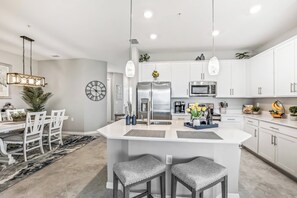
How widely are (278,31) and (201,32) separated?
5.48 feet

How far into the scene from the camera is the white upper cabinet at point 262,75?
136 inches

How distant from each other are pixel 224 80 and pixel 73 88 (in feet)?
A: 16.8

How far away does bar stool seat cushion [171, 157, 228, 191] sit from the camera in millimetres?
1383

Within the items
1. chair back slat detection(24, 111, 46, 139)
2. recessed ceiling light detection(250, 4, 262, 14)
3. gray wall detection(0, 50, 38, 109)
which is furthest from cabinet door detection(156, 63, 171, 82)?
gray wall detection(0, 50, 38, 109)

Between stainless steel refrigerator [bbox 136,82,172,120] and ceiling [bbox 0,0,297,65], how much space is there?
1139 mm

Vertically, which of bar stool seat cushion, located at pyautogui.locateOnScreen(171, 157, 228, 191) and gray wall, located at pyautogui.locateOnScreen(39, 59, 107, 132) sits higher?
gray wall, located at pyautogui.locateOnScreen(39, 59, 107, 132)

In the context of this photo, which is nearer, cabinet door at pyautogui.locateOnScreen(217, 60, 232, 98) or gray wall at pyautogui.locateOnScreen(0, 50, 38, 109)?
cabinet door at pyautogui.locateOnScreen(217, 60, 232, 98)

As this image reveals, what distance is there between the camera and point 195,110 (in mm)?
2275

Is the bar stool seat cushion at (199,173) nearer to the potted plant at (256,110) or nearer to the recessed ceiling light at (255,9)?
the recessed ceiling light at (255,9)

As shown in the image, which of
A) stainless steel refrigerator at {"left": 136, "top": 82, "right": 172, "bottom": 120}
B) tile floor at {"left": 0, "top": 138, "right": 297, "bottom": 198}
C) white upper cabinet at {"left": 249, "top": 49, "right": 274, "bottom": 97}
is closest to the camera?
tile floor at {"left": 0, "top": 138, "right": 297, "bottom": 198}

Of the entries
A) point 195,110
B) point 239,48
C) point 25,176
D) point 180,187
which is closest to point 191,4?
point 195,110

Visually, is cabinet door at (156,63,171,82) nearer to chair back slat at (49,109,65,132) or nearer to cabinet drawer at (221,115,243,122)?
cabinet drawer at (221,115,243,122)

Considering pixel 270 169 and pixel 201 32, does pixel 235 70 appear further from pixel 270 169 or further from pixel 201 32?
pixel 270 169

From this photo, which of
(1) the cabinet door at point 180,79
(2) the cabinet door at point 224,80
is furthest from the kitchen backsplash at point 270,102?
(1) the cabinet door at point 180,79
